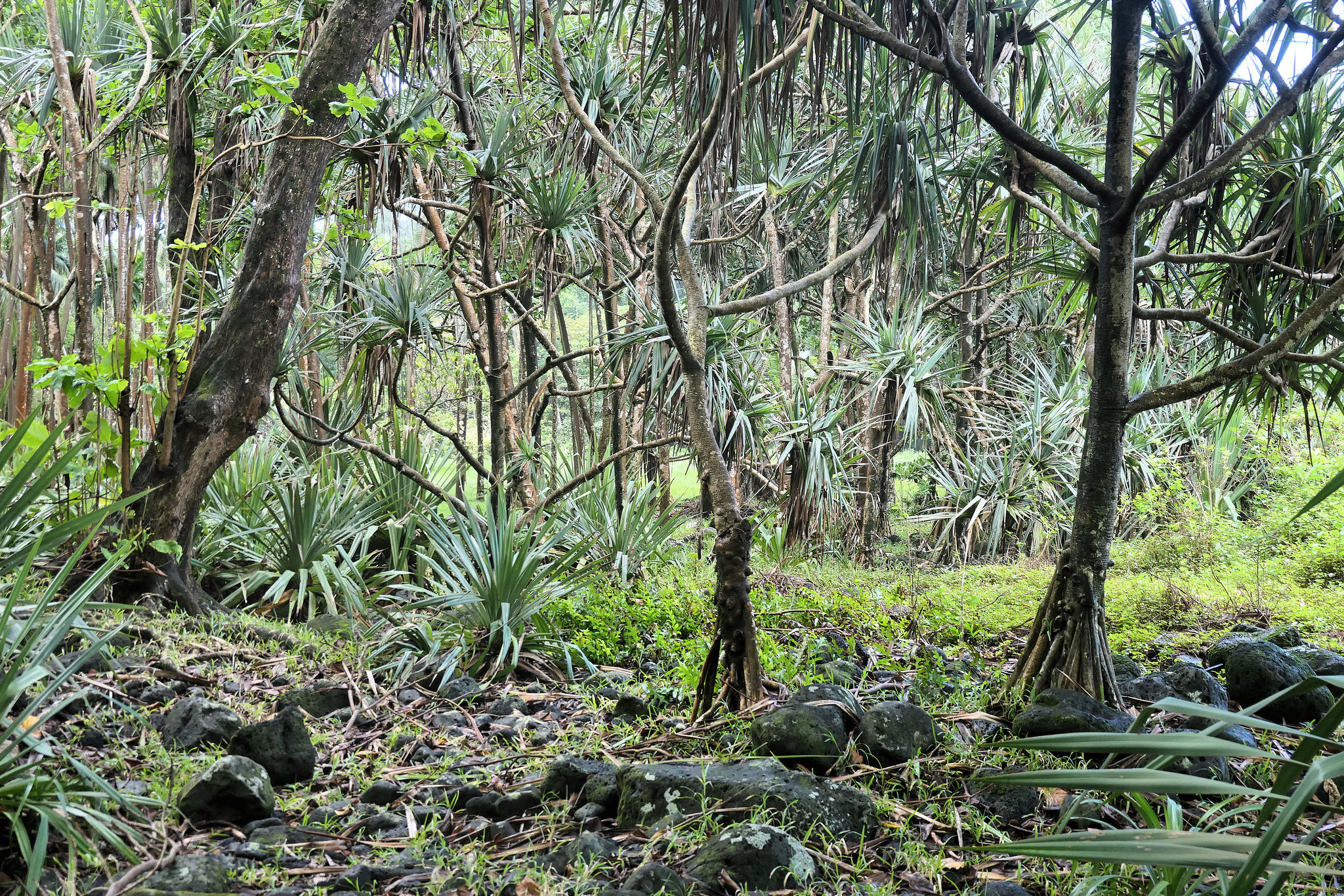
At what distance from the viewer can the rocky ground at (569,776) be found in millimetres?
1691

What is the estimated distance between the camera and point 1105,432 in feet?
8.46

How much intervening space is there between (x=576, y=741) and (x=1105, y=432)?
5.80ft

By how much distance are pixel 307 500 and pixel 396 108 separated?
2.03m

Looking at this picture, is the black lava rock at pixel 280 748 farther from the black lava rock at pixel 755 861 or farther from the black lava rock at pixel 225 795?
the black lava rock at pixel 755 861

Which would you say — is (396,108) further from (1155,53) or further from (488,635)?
(1155,53)

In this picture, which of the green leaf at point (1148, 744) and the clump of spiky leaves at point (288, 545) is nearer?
the green leaf at point (1148, 744)

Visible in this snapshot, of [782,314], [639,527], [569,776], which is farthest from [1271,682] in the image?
[782,314]

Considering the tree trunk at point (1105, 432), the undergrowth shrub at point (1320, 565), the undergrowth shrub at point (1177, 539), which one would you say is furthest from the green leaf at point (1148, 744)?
the undergrowth shrub at point (1320, 565)

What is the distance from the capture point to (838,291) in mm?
11242

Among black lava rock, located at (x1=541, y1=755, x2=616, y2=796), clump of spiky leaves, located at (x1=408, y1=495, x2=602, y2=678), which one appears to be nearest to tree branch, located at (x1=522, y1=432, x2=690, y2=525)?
clump of spiky leaves, located at (x1=408, y1=495, x2=602, y2=678)

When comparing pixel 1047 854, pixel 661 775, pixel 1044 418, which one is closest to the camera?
pixel 1047 854

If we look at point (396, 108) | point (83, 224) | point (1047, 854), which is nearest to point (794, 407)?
point (396, 108)

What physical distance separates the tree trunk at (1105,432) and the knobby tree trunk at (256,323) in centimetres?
269

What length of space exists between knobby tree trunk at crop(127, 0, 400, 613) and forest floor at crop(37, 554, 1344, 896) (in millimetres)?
409
